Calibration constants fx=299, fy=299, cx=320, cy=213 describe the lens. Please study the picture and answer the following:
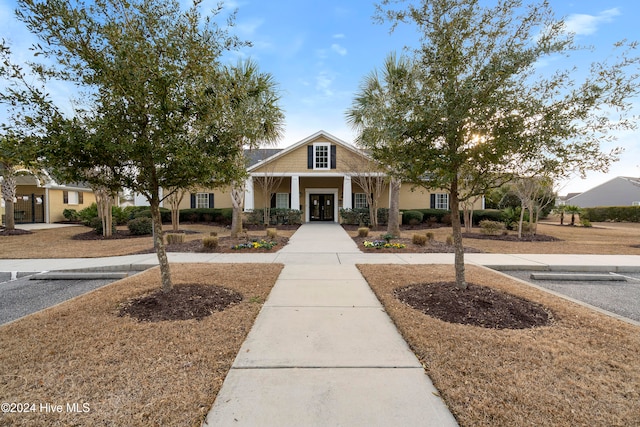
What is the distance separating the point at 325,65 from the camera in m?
11.2

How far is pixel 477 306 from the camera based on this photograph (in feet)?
14.0

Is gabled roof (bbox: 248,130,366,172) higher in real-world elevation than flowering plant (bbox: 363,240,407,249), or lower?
higher

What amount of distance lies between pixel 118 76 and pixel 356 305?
4438 mm

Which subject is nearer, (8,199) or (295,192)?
(8,199)

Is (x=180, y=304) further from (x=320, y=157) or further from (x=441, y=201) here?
(x=441, y=201)

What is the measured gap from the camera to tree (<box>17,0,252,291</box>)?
3.69m

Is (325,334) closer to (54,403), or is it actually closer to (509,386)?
(509,386)

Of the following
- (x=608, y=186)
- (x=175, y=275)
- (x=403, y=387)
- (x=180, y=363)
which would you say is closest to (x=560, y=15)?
(x=403, y=387)

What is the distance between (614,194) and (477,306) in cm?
4345

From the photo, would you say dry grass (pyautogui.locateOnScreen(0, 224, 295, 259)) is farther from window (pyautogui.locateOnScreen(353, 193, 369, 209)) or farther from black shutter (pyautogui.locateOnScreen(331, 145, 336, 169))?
window (pyautogui.locateOnScreen(353, 193, 369, 209))

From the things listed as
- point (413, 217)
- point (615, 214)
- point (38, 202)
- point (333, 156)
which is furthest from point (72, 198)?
point (615, 214)

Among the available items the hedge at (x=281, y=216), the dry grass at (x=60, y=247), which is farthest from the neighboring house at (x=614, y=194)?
the dry grass at (x=60, y=247)

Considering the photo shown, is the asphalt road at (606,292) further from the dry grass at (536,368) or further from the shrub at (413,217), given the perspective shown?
the shrub at (413,217)

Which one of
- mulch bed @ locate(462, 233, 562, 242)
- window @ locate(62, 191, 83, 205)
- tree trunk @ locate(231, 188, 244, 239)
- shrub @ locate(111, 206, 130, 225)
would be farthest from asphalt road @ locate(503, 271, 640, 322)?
window @ locate(62, 191, 83, 205)
